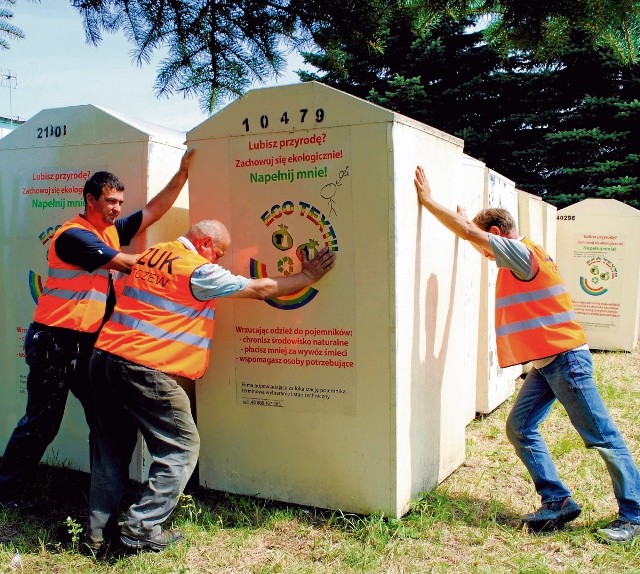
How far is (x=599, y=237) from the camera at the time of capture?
1034 centimetres

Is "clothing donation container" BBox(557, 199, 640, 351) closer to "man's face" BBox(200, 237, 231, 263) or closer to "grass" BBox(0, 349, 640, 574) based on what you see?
"grass" BBox(0, 349, 640, 574)

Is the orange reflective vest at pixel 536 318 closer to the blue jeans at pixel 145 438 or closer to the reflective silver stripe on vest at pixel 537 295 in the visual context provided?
the reflective silver stripe on vest at pixel 537 295

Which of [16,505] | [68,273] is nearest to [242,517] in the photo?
[16,505]

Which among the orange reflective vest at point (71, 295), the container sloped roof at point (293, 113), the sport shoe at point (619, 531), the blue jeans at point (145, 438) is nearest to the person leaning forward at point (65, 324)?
the orange reflective vest at point (71, 295)

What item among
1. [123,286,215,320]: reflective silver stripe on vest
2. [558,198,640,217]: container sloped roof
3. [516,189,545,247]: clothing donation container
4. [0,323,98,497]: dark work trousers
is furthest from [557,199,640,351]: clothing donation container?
[0,323,98,497]: dark work trousers

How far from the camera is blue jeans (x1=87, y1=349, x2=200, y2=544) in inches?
144

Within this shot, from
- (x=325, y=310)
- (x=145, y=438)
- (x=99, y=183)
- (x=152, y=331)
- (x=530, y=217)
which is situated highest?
(x=530, y=217)

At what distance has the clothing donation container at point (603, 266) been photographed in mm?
10219

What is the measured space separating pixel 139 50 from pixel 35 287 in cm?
248

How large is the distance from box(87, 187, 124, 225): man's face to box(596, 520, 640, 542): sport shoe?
3.38 metres

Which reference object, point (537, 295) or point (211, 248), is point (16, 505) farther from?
point (537, 295)

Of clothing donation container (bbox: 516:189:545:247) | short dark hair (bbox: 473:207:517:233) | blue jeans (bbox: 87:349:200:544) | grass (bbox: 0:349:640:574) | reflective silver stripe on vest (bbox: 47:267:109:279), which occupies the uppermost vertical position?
clothing donation container (bbox: 516:189:545:247)

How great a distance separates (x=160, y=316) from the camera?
12.2ft

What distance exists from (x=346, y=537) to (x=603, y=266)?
7.80 m
